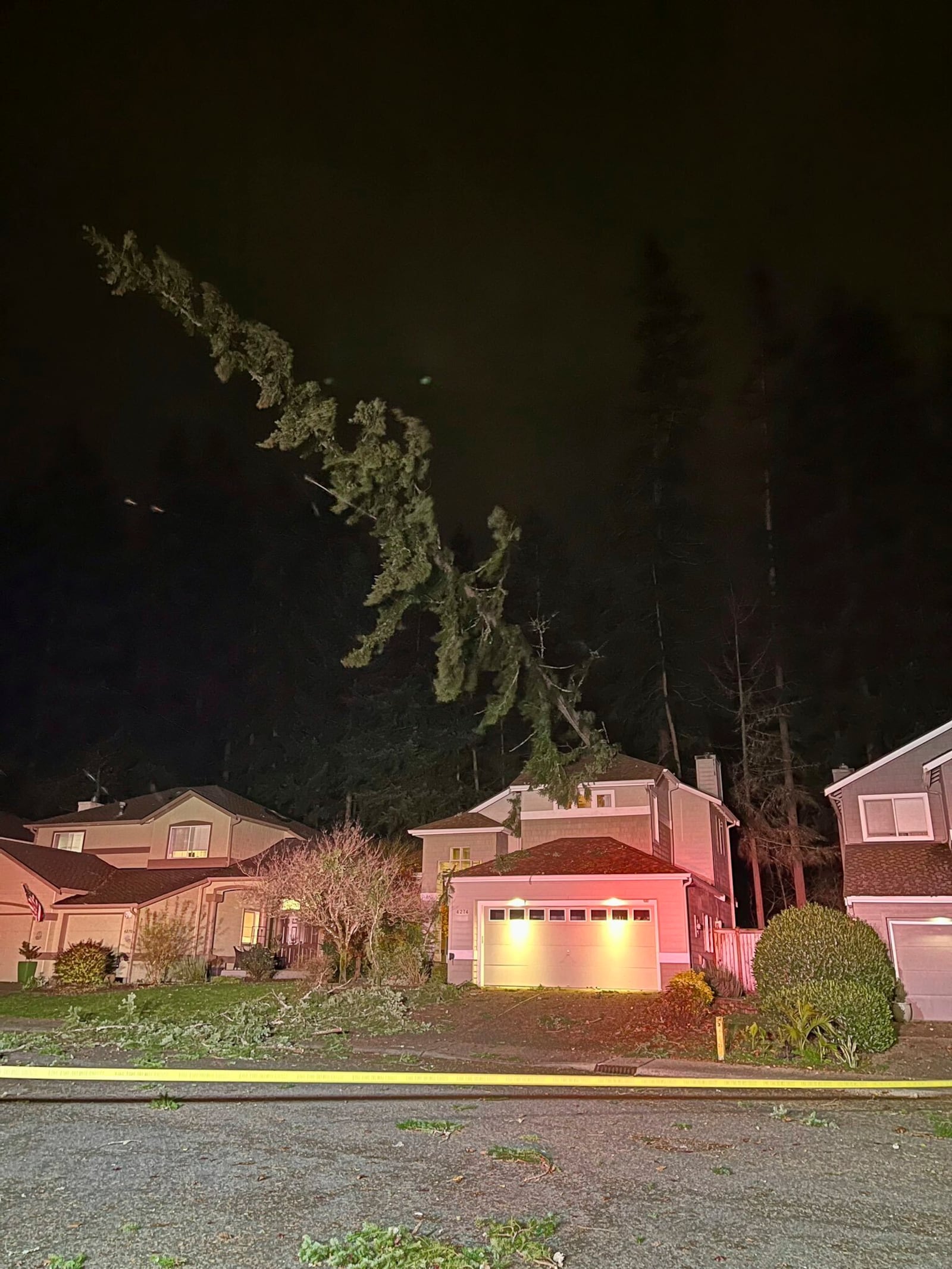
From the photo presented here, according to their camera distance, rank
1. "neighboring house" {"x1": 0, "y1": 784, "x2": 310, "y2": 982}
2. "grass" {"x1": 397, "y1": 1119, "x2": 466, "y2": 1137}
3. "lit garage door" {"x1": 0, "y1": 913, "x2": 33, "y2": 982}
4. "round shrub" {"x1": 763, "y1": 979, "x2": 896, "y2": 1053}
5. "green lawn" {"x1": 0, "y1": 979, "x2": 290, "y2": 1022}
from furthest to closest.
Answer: "lit garage door" {"x1": 0, "y1": 913, "x2": 33, "y2": 982}, "neighboring house" {"x1": 0, "y1": 784, "x2": 310, "y2": 982}, "green lawn" {"x1": 0, "y1": 979, "x2": 290, "y2": 1022}, "round shrub" {"x1": 763, "y1": 979, "x2": 896, "y2": 1053}, "grass" {"x1": 397, "y1": 1119, "x2": 466, "y2": 1137}

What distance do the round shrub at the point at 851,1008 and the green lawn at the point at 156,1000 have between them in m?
10.5

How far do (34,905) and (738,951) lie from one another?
71.8ft

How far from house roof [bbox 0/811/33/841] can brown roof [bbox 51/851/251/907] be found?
4.72 meters

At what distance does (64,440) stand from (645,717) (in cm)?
4440

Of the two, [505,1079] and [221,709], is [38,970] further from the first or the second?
[221,709]

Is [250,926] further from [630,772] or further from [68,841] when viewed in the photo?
[630,772]

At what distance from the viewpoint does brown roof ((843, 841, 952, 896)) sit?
1945 cm

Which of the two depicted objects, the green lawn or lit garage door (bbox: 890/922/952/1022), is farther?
lit garage door (bbox: 890/922/952/1022)

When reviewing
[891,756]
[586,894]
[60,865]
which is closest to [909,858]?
[891,756]

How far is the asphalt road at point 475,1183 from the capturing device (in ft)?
16.6

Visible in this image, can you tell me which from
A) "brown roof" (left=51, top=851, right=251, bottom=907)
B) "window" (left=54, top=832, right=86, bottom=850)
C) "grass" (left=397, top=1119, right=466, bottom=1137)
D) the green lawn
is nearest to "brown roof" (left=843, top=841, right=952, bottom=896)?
the green lawn

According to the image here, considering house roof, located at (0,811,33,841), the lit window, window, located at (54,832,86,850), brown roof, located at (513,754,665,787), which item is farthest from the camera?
house roof, located at (0,811,33,841)

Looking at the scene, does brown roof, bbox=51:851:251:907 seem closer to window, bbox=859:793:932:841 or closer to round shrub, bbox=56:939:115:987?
round shrub, bbox=56:939:115:987

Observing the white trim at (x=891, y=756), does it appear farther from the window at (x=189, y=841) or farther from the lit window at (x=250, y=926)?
the window at (x=189, y=841)
